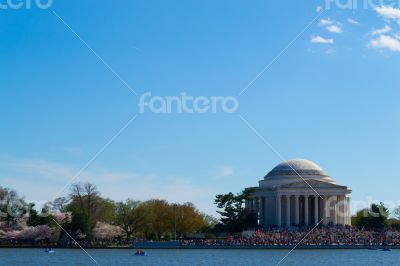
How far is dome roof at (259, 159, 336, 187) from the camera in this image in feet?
501

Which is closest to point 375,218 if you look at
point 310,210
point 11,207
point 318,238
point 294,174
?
point 310,210

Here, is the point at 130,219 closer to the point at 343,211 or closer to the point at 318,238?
the point at 318,238

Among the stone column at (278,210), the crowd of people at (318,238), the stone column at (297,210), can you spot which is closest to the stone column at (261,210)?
the stone column at (278,210)

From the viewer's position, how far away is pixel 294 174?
154 m

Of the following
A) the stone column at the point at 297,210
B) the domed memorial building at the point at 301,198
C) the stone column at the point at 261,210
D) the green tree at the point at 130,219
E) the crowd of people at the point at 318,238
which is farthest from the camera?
the stone column at the point at 261,210

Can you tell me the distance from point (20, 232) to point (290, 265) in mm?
65773

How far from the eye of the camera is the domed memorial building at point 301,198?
14912cm

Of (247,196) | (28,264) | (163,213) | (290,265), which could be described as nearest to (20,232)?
(163,213)

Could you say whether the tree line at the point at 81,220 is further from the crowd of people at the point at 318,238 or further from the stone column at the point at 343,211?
the stone column at the point at 343,211

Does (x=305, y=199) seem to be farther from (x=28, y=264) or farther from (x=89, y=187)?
(x=28, y=264)

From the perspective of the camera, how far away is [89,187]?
127875 mm

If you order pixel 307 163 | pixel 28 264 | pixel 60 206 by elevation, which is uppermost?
pixel 307 163

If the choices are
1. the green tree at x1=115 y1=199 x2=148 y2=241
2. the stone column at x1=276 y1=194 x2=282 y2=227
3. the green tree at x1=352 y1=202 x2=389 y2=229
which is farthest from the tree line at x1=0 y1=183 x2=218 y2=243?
the green tree at x1=352 y1=202 x2=389 y2=229

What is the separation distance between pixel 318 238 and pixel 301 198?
31.4m
